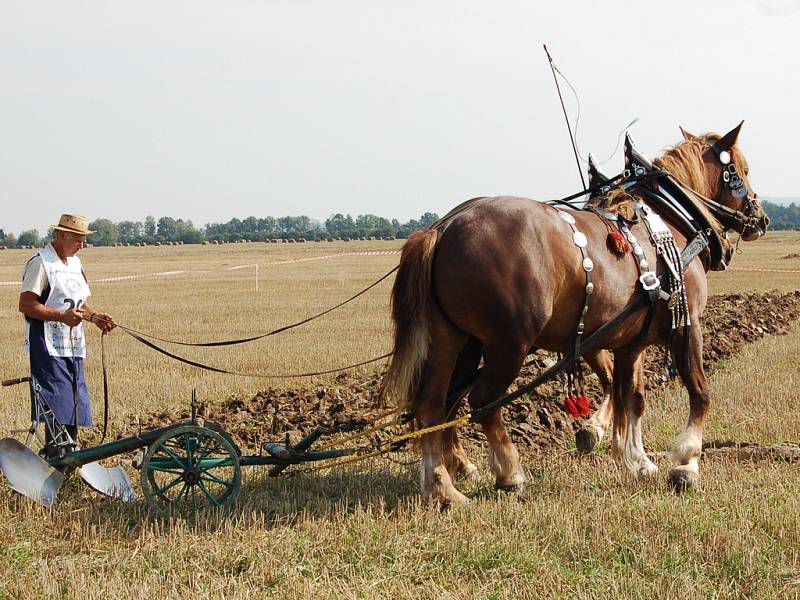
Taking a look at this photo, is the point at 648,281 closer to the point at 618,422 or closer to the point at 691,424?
the point at 691,424

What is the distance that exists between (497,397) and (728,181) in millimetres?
2788

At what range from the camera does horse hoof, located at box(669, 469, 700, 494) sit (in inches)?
220

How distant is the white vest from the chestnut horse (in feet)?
6.73

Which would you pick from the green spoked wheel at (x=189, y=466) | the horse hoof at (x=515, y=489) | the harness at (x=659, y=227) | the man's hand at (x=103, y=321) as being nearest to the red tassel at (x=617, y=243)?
the harness at (x=659, y=227)

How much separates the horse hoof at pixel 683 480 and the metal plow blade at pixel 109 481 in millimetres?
3430

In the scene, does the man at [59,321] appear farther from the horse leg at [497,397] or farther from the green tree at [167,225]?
the green tree at [167,225]

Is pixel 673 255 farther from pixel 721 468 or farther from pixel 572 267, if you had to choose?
pixel 721 468

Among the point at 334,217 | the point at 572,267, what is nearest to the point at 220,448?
the point at 572,267

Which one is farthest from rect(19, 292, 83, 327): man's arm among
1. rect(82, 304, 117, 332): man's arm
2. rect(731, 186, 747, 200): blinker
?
rect(731, 186, 747, 200): blinker

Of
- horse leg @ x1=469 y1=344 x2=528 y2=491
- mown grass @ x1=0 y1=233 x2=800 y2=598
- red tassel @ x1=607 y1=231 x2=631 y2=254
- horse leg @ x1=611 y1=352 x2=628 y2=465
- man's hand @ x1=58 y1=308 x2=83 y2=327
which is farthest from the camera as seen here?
horse leg @ x1=611 y1=352 x2=628 y2=465

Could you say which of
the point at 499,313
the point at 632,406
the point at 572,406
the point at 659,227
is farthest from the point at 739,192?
the point at 499,313

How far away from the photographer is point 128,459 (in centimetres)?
668

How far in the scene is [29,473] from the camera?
5.36m

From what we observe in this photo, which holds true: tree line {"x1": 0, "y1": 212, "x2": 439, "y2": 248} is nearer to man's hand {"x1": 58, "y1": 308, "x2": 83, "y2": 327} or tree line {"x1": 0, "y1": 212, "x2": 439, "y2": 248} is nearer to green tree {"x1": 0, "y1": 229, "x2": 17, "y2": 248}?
green tree {"x1": 0, "y1": 229, "x2": 17, "y2": 248}
